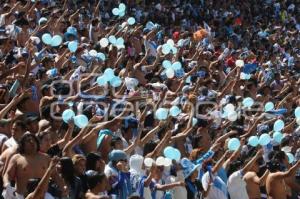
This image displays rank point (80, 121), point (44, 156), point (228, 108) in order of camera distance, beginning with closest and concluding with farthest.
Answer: point (44, 156) → point (80, 121) → point (228, 108)

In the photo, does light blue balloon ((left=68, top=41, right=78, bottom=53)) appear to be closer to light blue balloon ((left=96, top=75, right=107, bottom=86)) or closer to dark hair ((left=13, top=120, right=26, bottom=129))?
light blue balloon ((left=96, top=75, right=107, bottom=86))

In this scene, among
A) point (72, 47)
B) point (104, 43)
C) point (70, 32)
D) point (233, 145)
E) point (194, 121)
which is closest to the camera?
point (233, 145)

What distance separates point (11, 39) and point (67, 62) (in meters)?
1.01

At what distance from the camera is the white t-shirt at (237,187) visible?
7.40 metres

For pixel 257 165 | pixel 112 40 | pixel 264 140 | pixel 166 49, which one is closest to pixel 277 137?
pixel 264 140

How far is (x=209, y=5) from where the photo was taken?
20656mm

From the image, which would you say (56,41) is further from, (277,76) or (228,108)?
(277,76)

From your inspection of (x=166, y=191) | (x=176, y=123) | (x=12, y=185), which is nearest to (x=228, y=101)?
(x=176, y=123)

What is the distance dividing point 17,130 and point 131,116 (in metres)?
2.18

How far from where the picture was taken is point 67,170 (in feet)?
18.8

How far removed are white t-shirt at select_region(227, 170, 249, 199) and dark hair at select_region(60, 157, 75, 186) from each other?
2.22 meters

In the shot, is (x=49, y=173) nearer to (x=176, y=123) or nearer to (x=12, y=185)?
(x=12, y=185)

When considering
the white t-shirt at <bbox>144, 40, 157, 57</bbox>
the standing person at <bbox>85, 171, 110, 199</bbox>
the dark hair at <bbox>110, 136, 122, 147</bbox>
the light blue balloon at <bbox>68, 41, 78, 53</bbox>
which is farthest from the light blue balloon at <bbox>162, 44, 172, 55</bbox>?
the standing person at <bbox>85, 171, 110, 199</bbox>

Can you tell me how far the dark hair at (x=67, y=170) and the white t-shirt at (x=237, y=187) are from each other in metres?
2.22
